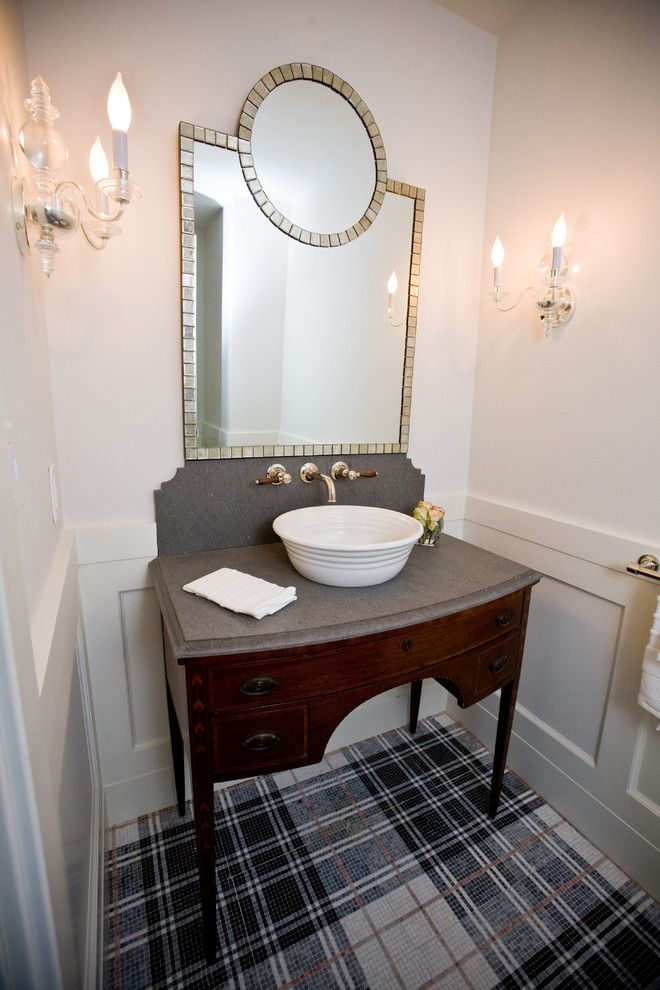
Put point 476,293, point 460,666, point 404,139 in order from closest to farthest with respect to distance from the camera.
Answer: point 460,666
point 404,139
point 476,293

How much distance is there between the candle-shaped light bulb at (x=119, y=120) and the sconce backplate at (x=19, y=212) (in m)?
0.18

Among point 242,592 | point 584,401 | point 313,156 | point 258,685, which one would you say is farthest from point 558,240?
point 258,685

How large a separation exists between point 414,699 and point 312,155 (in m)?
1.91

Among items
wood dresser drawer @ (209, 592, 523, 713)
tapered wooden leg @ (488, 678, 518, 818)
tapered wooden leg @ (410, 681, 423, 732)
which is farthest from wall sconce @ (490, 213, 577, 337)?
tapered wooden leg @ (410, 681, 423, 732)

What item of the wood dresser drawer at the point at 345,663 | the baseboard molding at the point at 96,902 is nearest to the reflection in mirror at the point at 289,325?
the wood dresser drawer at the point at 345,663

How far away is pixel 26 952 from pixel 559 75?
2310 mm

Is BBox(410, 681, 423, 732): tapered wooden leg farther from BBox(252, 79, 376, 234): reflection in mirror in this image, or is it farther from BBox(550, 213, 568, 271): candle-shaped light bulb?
BBox(252, 79, 376, 234): reflection in mirror

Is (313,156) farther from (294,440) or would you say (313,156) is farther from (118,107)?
(294,440)

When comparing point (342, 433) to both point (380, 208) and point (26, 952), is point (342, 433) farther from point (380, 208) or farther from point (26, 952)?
point (26, 952)

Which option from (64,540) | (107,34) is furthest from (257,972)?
(107,34)

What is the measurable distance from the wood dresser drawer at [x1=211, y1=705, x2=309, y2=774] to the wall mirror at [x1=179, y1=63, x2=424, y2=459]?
724 millimetres

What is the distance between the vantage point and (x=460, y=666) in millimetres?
1254

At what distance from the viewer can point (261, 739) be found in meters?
1.03

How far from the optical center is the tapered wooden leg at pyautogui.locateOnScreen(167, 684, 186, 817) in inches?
56.6
